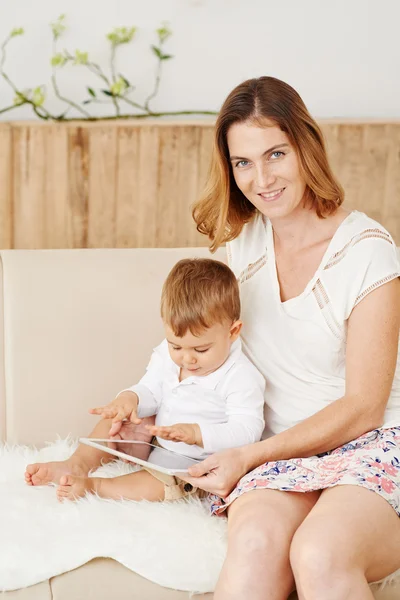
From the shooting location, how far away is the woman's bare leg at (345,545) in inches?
57.2

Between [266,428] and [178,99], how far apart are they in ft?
4.66

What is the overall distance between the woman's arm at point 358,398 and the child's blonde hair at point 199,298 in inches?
10.8

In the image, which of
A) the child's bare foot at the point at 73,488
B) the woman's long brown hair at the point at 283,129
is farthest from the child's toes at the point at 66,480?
the woman's long brown hair at the point at 283,129

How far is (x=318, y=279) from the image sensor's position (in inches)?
75.3

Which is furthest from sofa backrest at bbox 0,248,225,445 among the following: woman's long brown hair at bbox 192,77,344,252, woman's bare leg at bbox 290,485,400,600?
woman's bare leg at bbox 290,485,400,600

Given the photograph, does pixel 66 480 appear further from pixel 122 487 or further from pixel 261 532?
pixel 261 532

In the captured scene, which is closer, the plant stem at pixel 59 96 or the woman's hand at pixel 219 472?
the woman's hand at pixel 219 472

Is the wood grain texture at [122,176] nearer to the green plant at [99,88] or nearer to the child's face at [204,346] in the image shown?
the green plant at [99,88]

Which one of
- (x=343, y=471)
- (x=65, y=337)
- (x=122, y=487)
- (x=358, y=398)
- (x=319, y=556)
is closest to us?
(x=319, y=556)

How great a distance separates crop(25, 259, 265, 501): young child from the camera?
1.85m

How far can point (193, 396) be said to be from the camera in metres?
1.96

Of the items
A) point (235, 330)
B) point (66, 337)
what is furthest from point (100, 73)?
point (235, 330)

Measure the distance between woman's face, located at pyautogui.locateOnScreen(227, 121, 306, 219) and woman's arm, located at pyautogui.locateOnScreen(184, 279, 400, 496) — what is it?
0.30m

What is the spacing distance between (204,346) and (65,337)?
480mm
